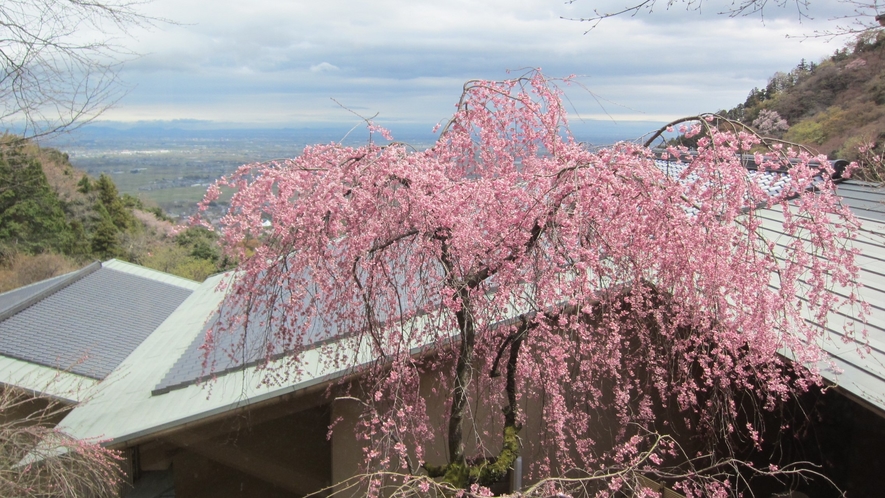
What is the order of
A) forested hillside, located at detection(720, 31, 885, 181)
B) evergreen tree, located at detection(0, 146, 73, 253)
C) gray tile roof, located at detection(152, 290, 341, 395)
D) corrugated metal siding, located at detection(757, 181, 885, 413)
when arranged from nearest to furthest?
corrugated metal siding, located at detection(757, 181, 885, 413), gray tile roof, located at detection(152, 290, 341, 395), forested hillside, located at detection(720, 31, 885, 181), evergreen tree, located at detection(0, 146, 73, 253)

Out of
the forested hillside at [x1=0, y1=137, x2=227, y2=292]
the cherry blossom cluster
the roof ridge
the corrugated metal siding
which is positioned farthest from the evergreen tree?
the corrugated metal siding

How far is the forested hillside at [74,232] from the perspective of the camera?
15750 millimetres

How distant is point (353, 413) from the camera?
13.1 ft

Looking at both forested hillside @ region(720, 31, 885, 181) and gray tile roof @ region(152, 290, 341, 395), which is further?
forested hillside @ region(720, 31, 885, 181)

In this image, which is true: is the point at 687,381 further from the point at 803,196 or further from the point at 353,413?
the point at 353,413

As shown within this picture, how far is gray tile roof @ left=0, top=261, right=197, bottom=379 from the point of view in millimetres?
5855

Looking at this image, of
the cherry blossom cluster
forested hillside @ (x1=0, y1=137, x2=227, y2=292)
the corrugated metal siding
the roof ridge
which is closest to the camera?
the cherry blossom cluster

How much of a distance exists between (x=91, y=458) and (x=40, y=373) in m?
2.62

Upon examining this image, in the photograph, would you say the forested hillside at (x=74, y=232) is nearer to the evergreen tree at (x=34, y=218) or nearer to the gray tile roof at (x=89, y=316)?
the evergreen tree at (x=34, y=218)

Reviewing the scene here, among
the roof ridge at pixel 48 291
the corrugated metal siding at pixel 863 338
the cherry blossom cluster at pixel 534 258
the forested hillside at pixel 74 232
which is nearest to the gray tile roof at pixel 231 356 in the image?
the cherry blossom cluster at pixel 534 258

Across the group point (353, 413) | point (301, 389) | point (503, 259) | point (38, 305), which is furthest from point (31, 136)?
point (38, 305)

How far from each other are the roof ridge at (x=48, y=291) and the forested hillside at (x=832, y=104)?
10647 mm

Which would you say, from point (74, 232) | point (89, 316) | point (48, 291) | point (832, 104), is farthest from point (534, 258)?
point (74, 232)

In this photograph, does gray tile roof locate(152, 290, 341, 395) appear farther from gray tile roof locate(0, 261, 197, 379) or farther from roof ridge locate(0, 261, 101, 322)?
roof ridge locate(0, 261, 101, 322)
